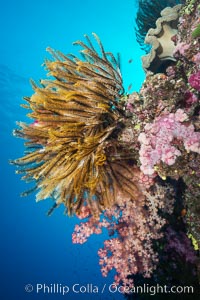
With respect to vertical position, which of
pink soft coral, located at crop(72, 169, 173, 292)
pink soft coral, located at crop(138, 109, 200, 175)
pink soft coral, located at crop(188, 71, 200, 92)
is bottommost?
pink soft coral, located at crop(72, 169, 173, 292)

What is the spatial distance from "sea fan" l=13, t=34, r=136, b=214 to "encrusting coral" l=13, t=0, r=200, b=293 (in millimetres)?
17

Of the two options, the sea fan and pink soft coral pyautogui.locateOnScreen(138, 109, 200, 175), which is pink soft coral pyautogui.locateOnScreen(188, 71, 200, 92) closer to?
pink soft coral pyautogui.locateOnScreen(138, 109, 200, 175)

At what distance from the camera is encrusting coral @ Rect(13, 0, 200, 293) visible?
13.2ft

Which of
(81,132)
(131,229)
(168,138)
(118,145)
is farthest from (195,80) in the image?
(131,229)

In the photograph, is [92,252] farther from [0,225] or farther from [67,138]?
[67,138]

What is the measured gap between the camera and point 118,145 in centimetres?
477

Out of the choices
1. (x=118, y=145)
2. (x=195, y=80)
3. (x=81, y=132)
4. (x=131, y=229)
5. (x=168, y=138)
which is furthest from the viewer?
(x=131, y=229)

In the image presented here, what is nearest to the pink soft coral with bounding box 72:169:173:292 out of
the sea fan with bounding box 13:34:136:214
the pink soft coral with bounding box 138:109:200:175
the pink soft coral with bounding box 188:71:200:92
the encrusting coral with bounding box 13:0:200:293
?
the encrusting coral with bounding box 13:0:200:293

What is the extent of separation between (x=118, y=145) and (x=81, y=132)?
682mm

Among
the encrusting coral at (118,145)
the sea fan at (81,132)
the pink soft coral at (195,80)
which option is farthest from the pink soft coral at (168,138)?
the sea fan at (81,132)

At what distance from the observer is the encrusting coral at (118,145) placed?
404cm

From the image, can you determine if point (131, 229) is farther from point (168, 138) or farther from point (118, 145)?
point (168, 138)

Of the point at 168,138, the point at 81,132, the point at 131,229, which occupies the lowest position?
the point at 131,229

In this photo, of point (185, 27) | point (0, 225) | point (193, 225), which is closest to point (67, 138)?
point (193, 225)
